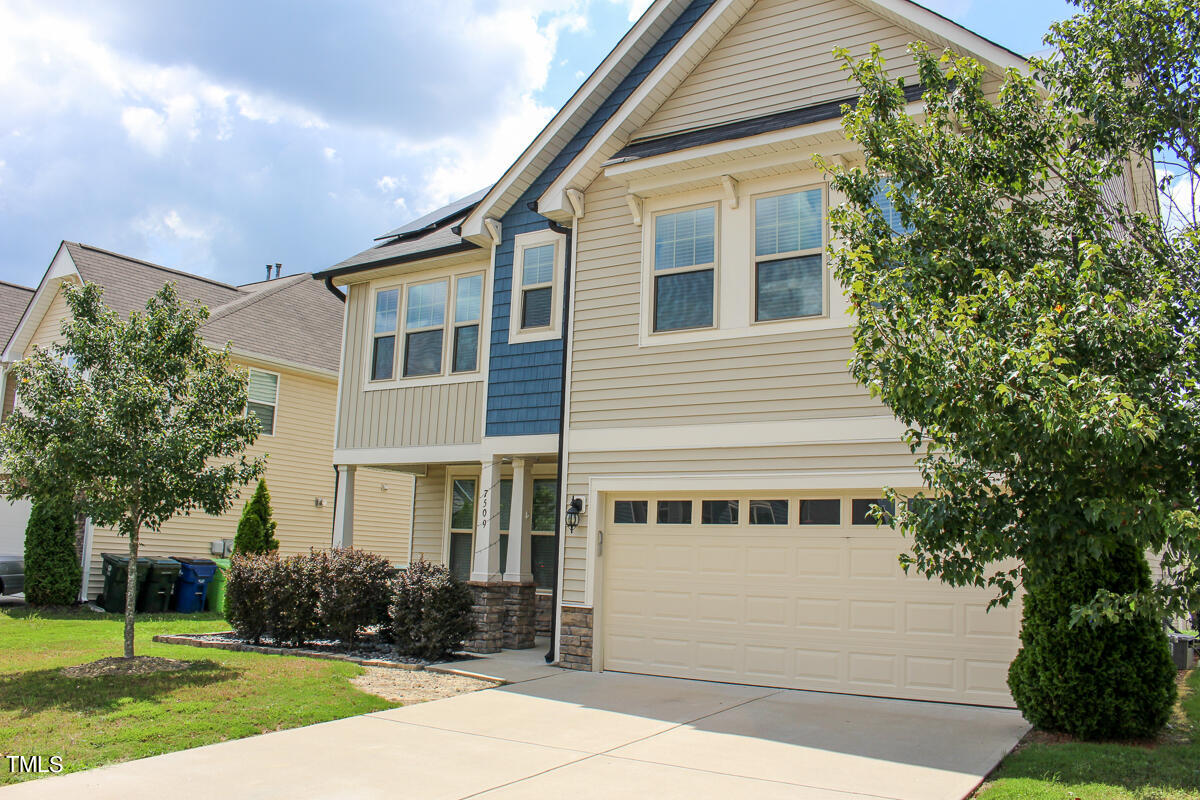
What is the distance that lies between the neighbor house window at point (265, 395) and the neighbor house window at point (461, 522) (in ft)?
20.2

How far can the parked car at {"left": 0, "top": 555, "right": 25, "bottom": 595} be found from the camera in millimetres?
18094

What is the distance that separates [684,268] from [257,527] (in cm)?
1070

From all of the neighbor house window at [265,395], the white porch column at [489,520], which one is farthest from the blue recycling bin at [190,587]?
the white porch column at [489,520]

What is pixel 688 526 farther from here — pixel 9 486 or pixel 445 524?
pixel 9 486

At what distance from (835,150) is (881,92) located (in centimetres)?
320

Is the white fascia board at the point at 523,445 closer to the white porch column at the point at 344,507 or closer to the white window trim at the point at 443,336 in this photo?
the white window trim at the point at 443,336

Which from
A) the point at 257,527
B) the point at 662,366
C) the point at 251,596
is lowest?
the point at 251,596

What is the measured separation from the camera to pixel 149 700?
27.5 feet

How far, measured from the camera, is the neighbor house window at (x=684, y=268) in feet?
34.9

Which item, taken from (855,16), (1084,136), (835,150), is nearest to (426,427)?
(835,150)

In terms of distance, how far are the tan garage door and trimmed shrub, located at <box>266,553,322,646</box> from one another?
160 inches

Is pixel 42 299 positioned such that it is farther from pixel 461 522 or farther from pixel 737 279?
pixel 737 279

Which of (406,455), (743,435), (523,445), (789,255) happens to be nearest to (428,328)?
(406,455)

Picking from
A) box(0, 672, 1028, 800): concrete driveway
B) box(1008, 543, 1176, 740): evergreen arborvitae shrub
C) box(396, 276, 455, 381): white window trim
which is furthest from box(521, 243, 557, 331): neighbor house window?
box(1008, 543, 1176, 740): evergreen arborvitae shrub
